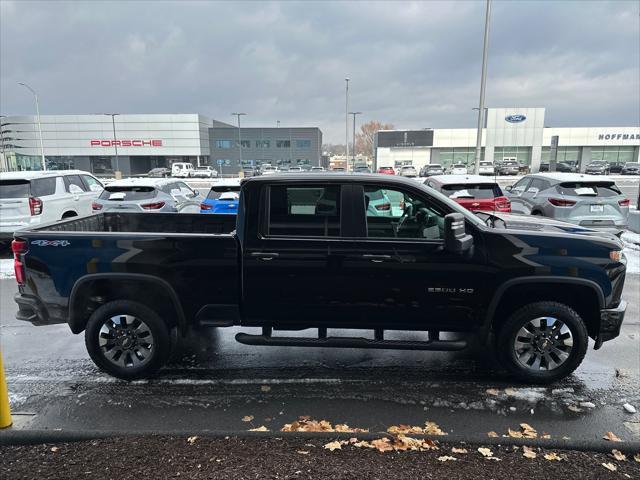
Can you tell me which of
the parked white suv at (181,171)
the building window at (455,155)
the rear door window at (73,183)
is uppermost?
the building window at (455,155)

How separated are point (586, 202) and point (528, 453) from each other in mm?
8252

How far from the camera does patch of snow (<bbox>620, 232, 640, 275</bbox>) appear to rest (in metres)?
8.84

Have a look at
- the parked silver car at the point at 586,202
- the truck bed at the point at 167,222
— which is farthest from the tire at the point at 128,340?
the parked silver car at the point at 586,202

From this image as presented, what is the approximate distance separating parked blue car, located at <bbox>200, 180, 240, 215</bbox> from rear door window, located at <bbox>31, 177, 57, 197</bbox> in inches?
133

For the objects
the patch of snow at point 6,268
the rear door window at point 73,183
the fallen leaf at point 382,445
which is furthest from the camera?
the rear door window at point 73,183

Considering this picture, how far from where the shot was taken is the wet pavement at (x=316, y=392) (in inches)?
139

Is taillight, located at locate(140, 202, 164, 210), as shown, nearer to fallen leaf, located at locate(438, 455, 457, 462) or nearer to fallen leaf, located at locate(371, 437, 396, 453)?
fallen leaf, located at locate(371, 437, 396, 453)

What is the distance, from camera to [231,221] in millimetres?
5574

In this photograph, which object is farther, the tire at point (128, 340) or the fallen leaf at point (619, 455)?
the tire at point (128, 340)

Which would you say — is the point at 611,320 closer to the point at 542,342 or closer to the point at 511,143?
the point at 542,342

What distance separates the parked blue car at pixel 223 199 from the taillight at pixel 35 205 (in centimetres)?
339

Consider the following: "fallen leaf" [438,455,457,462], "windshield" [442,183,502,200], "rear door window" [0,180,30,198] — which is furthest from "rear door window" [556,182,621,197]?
"rear door window" [0,180,30,198]

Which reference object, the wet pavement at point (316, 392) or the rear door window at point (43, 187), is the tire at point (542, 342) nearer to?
the wet pavement at point (316, 392)

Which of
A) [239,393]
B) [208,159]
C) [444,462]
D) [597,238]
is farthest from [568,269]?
[208,159]
